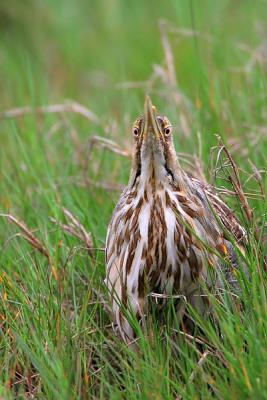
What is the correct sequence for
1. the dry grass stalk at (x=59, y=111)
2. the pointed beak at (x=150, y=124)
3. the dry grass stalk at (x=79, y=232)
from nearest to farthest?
the pointed beak at (x=150, y=124) → the dry grass stalk at (x=79, y=232) → the dry grass stalk at (x=59, y=111)

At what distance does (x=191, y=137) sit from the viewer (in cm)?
471

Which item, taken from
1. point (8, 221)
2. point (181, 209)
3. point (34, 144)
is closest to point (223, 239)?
point (181, 209)

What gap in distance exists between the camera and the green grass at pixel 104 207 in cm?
310

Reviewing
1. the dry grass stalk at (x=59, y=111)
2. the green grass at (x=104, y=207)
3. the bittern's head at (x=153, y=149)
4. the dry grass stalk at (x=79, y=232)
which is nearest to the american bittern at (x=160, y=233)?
the bittern's head at (x=153, y=149)

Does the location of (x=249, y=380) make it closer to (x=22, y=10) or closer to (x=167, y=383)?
(x=167, y=383)

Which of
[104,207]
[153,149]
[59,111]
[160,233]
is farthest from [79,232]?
[59,111]

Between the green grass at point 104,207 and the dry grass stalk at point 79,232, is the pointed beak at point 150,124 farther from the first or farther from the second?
the dry grass stalk at point 79,232

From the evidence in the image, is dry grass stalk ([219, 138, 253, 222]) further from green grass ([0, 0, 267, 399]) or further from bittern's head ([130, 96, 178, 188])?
bittern's head ([130, 96, 178, 188])

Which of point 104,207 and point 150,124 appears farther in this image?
point 104,207

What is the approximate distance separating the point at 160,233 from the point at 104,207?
1028 mm

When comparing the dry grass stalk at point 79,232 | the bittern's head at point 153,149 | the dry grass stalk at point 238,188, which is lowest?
the dry grass stalk at point 79,232

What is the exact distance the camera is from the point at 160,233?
3393 mm

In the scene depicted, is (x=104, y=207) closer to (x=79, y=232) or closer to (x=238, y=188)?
(x=79, y=232)

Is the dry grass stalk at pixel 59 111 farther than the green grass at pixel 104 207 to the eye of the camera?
Yes
